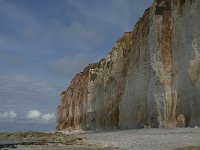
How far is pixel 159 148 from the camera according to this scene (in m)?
17.4

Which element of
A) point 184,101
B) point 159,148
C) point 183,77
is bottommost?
point 159,148

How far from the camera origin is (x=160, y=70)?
36.7 meters

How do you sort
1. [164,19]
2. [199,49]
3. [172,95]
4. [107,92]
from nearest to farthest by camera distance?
[199,49] < [172,95] < [164,19] < [107,92]

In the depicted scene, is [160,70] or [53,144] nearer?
[53,144]

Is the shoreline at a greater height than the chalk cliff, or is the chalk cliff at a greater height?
the chalk cliff

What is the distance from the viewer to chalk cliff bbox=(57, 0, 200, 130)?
3206 cm

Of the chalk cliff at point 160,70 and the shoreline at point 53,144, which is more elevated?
the chalk cliff at point 160,70

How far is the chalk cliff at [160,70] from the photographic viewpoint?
1262 inches

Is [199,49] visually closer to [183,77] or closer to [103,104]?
[183,77]

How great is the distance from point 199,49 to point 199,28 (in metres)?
1.84

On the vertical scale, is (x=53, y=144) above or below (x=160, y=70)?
below

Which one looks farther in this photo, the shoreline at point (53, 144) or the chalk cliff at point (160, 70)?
the chalk cliff at point (160, 70)

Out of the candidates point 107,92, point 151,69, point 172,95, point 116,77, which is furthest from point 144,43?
point 107,92

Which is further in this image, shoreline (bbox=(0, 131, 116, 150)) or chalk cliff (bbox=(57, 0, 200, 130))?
chalk cliff (bbox=(57, 0, 200, 130))
